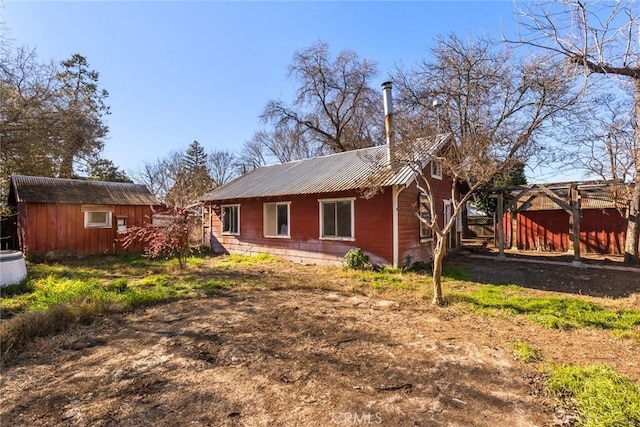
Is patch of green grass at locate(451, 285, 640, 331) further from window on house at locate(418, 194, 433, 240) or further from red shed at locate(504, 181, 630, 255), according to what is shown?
red shed at locate(504, 181, 630, 255)

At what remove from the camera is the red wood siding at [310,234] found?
10.0 meters

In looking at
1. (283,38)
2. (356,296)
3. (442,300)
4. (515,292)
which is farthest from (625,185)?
(283,38)

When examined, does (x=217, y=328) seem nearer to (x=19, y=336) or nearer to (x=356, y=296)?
(x=19, y=336)

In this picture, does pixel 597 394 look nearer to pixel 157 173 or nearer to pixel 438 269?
pixel 438 269

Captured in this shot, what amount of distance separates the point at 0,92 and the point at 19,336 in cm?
Answer: 892

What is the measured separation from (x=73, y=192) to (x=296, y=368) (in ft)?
49.0

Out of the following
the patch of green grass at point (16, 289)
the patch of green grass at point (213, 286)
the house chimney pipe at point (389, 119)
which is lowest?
the patch of green grass at point (213, 286)

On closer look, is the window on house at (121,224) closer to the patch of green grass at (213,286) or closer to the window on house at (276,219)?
the window on house at (276,219)

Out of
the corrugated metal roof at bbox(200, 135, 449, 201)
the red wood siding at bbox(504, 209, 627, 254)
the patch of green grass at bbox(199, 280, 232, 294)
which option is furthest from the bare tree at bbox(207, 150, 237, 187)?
Answer: the patch of green grass at bbox(199, 280, 232, 294)

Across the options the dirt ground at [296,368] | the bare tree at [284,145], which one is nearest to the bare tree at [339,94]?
the bare tree at [284,145]

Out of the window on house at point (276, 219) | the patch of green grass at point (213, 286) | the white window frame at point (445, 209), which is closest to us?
the patch of green grass at point (213, 286)

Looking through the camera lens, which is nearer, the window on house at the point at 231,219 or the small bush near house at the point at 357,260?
the small bush near house at the point at 357,260

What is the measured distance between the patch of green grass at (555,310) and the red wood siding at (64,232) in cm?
1433

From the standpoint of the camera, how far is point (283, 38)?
400 inches
